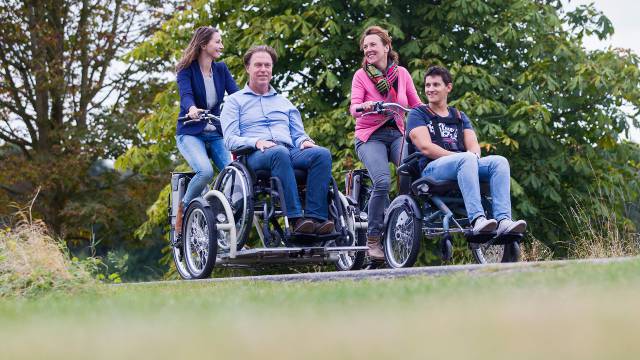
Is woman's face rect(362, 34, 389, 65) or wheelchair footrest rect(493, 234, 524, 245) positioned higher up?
woman's face rect(362, 34, 389, 65)

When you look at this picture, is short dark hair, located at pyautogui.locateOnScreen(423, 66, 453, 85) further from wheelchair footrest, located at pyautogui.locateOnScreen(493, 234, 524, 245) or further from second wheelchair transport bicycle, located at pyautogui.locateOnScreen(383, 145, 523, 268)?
wheelchair footrest, located at pyautogui.locateOnScreen(493, 234, 524, 245)

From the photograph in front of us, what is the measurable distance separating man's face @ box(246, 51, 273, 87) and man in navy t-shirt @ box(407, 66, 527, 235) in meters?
1.03

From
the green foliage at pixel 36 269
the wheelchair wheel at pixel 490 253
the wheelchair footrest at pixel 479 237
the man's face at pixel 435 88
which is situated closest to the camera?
the green foliage at pixel 36 269

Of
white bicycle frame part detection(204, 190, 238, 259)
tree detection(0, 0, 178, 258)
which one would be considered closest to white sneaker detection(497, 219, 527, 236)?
white bicycle frame part detection(204, 190, 238, 259)

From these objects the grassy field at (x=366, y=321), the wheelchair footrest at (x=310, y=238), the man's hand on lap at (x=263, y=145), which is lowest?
the grassy field at (x=366, y=321)

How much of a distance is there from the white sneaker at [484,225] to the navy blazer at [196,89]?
214 centimetres

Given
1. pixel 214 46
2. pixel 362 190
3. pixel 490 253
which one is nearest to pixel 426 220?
pixel 490 253

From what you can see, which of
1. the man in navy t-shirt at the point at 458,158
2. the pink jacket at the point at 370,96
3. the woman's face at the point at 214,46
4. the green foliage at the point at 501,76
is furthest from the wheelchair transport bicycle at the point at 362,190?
the green foliage at the point at 501,76

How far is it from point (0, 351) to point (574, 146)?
11.5 meters

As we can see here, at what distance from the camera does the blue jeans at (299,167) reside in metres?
6.48

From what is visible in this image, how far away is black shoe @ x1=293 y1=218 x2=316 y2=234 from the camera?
6.44 meters

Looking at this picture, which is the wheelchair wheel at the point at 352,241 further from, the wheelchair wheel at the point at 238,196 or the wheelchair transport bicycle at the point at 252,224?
the wheelchair wheel at the point at 238,196

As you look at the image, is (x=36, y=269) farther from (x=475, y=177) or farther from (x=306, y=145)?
(x=475, y=177)

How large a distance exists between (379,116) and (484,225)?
5.23 feet
